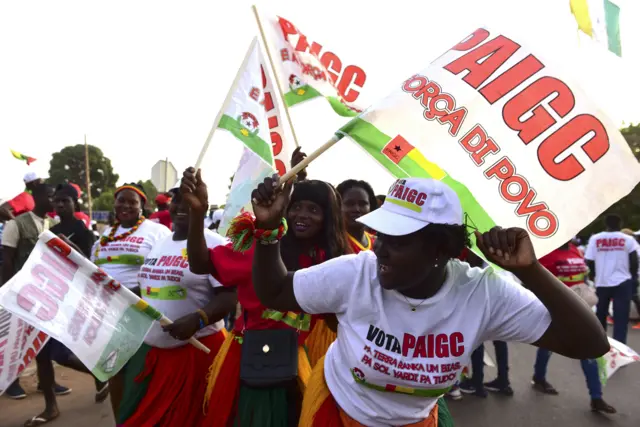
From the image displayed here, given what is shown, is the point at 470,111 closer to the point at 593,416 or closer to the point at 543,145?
the point at 543,145

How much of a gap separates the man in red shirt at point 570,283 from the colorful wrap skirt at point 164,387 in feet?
11.0

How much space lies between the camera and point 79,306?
2.97 m

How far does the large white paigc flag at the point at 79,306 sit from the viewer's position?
9.08ft

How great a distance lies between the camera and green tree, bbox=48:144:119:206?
6047 centimetres

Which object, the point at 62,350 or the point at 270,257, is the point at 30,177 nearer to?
the point at 62,350

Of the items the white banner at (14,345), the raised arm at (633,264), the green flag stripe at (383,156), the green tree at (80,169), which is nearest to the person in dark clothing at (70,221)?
the white banner at (14,345)

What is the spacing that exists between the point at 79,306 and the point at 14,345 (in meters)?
0.83

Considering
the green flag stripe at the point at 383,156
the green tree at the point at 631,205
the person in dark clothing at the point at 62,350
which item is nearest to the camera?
the green flag stripe at the point at 383,156

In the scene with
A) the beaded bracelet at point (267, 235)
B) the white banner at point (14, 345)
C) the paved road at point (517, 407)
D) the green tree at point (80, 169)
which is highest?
the green tree at point (80, 169)

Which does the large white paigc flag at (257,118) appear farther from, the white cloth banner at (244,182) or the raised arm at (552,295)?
→ the raised arm at (552,295)

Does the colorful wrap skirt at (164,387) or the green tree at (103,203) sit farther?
the green tree at (103,203)

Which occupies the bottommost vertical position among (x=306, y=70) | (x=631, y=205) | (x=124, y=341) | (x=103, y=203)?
(x=631, y=205)

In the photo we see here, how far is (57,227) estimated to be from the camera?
16.2ft

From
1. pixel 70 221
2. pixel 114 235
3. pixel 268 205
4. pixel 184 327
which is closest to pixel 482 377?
pixel 184 327
